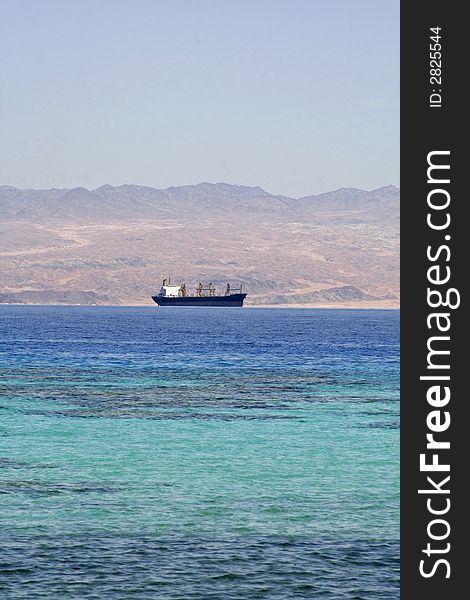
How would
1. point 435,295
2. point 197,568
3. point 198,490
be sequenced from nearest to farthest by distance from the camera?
point 435,295, point 197,568, point 198,490

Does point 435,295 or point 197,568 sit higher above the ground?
point 435,295

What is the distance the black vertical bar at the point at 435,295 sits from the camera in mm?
8953

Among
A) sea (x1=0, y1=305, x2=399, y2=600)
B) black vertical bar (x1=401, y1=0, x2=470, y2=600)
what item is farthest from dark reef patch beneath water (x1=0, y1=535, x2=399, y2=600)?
black vertical bar (x1=401, y1=0, x2=470, y2=600)

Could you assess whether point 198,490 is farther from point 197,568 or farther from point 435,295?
point 435,295

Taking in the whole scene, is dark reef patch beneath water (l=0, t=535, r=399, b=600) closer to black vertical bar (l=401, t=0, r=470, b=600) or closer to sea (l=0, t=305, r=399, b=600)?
sea (l=0, t=305, r=399, b=600)

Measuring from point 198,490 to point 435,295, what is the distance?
19.8 metres

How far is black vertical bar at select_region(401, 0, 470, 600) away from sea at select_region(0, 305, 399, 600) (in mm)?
9488

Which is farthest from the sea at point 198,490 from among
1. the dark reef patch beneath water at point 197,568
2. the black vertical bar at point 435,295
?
the black vertical bar at point 435,295

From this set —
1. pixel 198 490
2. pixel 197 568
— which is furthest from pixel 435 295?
pixel 198 490

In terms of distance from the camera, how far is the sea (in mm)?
19125

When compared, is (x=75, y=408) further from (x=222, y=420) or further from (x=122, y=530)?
(x=122, y=530)

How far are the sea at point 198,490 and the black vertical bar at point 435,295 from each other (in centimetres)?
949

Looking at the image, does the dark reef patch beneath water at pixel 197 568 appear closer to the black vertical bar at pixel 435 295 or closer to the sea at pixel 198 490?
the sea at pixel 198 490

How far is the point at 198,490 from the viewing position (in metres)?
28.1
